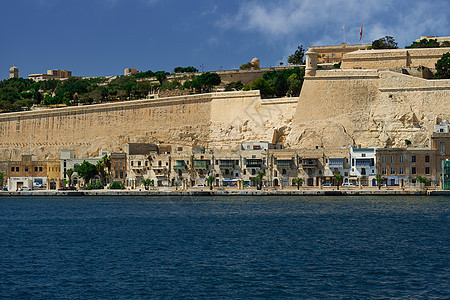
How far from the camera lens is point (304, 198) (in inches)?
1662

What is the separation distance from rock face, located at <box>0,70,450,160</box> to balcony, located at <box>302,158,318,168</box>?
144 cm

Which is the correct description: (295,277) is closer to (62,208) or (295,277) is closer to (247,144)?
(62,208)

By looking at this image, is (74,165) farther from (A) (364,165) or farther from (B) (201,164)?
(A) (364,165)

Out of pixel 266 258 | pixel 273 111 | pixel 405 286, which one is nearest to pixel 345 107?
pixel 273 111

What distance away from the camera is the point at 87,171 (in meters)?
52.2

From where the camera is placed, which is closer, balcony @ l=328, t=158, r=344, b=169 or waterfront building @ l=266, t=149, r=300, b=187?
balcony @ l=328, t=158, r=344, b=169

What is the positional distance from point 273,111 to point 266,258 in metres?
30.9

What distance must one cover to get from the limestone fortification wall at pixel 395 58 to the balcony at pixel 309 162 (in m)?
10.9

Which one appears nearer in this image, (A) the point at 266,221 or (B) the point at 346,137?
(A) the point at 266,221

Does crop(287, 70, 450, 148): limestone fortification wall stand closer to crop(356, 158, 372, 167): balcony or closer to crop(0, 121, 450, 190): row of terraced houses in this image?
crop(0, 121, 450, 190): row of terraced houses

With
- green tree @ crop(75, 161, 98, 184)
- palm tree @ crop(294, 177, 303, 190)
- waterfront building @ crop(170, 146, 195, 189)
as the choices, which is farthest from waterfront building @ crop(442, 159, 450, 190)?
green tree @ crop(75, 161, 98, 184)

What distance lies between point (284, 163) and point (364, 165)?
5.24 meters

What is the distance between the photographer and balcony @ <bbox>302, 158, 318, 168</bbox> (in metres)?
46.3

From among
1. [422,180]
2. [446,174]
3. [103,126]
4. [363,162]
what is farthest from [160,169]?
[446,174]
